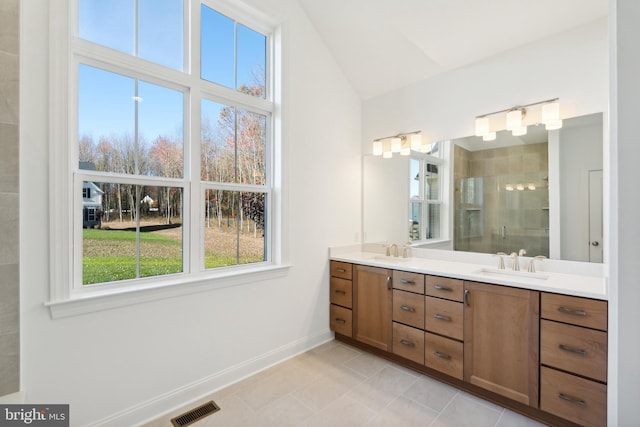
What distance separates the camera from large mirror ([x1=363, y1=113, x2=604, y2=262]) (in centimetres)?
218

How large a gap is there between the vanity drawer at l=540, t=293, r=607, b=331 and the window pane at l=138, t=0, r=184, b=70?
295cm

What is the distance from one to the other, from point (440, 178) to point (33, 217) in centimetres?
300

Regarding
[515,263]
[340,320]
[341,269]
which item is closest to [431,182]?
[515,263]

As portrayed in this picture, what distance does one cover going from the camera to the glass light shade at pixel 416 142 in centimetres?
305

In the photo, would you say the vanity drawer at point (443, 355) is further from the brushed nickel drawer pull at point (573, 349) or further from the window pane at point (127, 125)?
the window pane at point (127, 125)

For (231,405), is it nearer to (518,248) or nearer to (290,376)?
(290,376)

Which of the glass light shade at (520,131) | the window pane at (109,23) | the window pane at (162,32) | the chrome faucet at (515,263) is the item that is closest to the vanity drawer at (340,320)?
the chrome faucet at (515,263)

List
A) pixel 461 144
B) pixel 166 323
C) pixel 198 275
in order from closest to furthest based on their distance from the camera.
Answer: pixel 166 323, pixel 198 275, pixel 461 144

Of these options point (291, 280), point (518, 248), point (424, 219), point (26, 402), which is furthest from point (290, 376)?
point (518, 248)

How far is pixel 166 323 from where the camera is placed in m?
2.06

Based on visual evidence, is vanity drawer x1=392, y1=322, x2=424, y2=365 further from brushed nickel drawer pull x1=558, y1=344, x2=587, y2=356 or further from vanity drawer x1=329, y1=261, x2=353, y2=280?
brushed nickel drawer pull x1=558, y1=344, x2=587, y2=356

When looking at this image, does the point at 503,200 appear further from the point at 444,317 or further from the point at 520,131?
the point at 444,317

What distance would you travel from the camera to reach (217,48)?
8.07ft

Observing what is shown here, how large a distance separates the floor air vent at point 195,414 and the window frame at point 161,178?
0.78m
